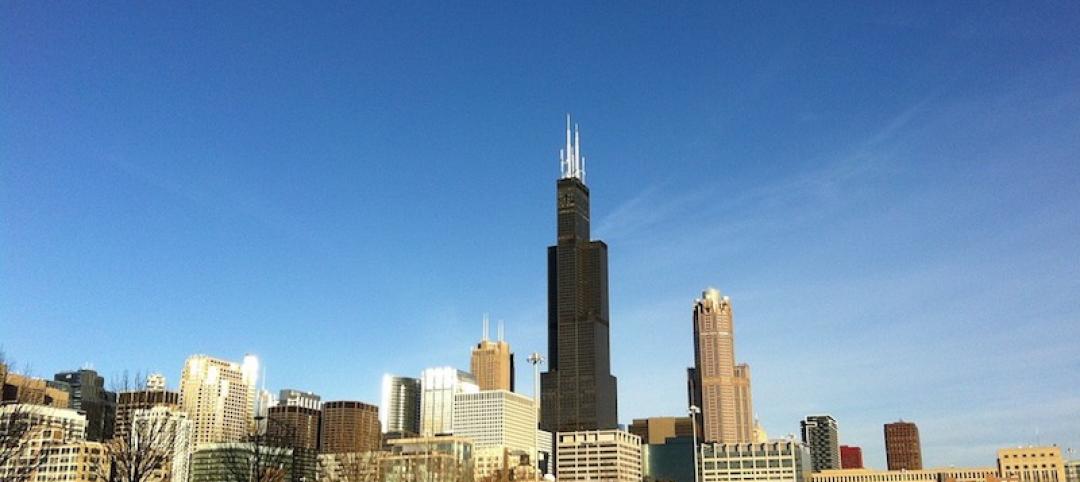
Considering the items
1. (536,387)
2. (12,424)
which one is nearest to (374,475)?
(536,387)

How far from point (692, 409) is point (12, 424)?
50180 mm

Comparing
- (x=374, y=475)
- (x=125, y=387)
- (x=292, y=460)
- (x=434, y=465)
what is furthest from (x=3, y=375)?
(x=434, y=465)

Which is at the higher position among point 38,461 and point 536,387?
point 536,387

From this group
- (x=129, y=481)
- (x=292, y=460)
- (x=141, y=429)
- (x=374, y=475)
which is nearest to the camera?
(x=129, y=481)

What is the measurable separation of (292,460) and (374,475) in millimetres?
13747

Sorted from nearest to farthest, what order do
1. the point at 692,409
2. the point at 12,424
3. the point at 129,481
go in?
the point at 12,424, the point at 129,481, the point at 692,409

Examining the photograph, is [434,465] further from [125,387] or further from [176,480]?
[125,387]

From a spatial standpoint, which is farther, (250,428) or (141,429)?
(250,428)

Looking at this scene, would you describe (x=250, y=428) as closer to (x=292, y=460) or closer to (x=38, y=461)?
(x=292, y=460)

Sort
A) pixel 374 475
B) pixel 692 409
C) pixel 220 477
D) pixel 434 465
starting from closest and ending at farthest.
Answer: pixel 692 409, pixel 374 475, pixel 434 465, pixel 220 477

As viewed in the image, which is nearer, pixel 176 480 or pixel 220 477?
pixel 220 477

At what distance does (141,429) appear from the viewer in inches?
2527

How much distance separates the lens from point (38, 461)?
75500mm

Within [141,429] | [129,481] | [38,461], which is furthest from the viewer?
[38,461]
